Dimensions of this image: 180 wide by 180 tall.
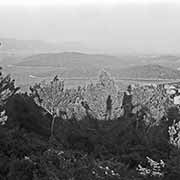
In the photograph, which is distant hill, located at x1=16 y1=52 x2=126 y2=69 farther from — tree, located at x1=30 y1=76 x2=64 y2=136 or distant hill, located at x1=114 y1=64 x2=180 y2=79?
tree, located at x1=30 y1=76 x2=64 y2=136

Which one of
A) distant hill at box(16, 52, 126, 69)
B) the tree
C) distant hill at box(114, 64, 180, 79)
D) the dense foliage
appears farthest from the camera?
distant hill at box(16, 52, 126, 69)

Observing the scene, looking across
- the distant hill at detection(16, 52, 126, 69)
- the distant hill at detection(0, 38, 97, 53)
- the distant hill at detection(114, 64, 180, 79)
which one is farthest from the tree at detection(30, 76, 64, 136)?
the distant hill at detection(0, 38, 97, 53)

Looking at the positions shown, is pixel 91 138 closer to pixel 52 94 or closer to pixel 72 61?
pixel 52 94

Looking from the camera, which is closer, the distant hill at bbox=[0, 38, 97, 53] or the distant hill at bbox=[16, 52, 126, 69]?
the distant hill at bbox=[16, 52, 126, 69]

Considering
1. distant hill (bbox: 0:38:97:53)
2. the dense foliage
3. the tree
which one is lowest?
the dense foliage

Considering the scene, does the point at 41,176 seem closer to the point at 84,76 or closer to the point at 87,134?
the point at 87,134

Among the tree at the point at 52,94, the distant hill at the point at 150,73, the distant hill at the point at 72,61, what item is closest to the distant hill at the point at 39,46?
the distant hill at the point at 72,61

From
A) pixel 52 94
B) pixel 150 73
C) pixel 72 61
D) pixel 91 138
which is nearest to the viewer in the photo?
pixel 91 138

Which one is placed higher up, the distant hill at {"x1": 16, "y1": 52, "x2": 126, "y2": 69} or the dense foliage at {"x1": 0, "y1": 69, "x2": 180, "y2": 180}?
the distant hill at {"x1": 16, "y1": 52, "x2": 126, "y2": 69}

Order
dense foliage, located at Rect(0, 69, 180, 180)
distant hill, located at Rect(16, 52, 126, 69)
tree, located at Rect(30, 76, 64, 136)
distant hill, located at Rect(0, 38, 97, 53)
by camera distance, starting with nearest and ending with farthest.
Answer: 1. dense foliage, located at Rect(0, 69, 180, 180)
2. tree, located at Rect(30, 76, 64, 136)
3. distant hill, located at Rect(16, 52, 126, 69)
4. distant hill, located at Rect(0, 38, 97, 53)

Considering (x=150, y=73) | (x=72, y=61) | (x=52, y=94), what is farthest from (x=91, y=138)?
(x=72, y=61)

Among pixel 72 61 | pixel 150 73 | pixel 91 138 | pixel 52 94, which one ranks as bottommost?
pixel 91 138

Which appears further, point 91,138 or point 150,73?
point 150,73

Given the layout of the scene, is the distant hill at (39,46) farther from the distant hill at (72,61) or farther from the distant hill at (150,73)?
the distant hill at (150,73)
